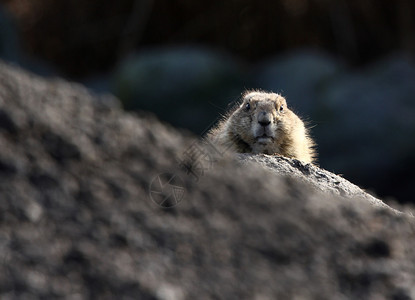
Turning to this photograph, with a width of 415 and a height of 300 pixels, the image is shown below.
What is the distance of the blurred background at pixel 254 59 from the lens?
15102 millimetres

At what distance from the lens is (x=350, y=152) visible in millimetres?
15000

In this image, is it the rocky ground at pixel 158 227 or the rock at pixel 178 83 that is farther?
the rock at pixel 178 83

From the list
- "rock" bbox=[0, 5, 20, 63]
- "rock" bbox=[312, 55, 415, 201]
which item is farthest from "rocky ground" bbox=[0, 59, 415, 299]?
"rock" bbox=[0, 5, 20, 63]

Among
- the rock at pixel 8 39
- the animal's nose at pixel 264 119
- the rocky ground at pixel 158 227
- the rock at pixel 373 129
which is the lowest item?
the rocky ground at pixel 158 227

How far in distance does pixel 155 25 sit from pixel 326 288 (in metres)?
15.6

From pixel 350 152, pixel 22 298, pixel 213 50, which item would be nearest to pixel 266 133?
pixel 22 298

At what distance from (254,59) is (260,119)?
1090 cm

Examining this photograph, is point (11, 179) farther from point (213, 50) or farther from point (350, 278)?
point (213, 50)

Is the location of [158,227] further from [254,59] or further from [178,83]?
[254,59]

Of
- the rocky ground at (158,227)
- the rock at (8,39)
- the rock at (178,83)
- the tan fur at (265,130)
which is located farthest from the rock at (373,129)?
the rocky ground at (158,227)

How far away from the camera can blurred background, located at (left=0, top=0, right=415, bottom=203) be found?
15102 mm

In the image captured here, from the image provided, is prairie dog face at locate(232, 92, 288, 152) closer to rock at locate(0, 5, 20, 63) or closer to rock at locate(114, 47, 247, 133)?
rock at locate(114, 47, 247, 133)

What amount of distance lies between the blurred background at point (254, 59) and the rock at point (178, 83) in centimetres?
2

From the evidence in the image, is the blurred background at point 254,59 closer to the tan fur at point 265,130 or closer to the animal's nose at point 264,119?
the tan fur at point 265,130
